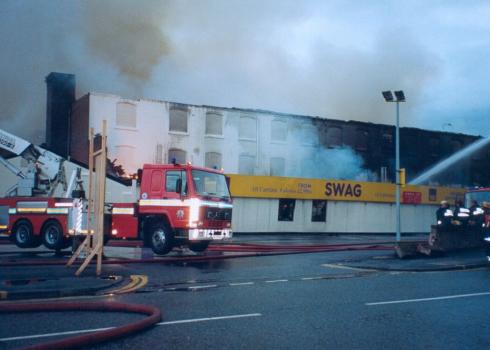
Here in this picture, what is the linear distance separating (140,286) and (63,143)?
96.2ft

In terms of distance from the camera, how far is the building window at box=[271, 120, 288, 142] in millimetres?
40625

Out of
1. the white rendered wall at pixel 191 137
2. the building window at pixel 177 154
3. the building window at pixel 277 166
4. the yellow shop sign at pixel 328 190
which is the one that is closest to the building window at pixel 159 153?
the white rendered wall at pixel 191 137

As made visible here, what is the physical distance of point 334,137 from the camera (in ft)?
143

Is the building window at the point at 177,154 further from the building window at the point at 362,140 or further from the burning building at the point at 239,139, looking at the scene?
the building window at the point at 362,140

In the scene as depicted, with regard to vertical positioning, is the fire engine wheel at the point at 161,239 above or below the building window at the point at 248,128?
below

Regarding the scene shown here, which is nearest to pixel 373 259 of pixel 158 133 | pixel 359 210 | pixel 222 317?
pixel 222 317

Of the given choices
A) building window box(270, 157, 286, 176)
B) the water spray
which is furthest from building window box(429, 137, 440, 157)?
building window box(270, 157, 286, 176)

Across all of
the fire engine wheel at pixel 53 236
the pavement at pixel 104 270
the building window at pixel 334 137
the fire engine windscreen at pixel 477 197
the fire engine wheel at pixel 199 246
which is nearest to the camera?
the pavement at pixel 104 270

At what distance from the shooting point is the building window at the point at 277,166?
40.8 m

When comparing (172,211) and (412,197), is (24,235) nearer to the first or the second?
(172,211)

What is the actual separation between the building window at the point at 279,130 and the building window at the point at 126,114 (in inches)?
394

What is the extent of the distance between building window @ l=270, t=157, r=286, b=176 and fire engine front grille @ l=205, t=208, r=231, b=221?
2372 cm

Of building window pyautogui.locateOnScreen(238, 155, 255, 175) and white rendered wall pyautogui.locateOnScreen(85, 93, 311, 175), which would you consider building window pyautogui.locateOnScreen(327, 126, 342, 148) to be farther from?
building window pyautogui.locateOnScreen(238, 155, 255, 175)

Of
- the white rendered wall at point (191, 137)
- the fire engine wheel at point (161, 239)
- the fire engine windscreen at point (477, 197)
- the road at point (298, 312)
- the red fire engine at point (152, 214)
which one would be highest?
the white rendered wall at point (191, 137)
